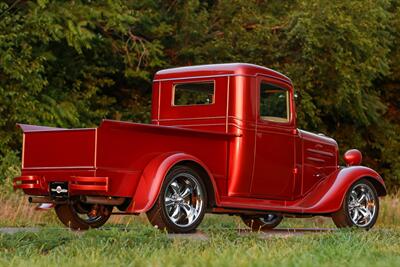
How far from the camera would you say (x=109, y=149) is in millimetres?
9727

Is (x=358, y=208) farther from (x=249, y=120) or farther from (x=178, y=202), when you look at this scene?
(x=178, y=202)

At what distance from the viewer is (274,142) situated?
11.9 metres

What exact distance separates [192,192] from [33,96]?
11.5m

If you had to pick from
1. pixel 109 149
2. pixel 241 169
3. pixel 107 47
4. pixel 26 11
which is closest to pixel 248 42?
pixel 107 47

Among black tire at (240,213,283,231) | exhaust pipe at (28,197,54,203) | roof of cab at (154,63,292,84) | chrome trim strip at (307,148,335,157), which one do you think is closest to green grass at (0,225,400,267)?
exhaust pipe at (28,197,54,203)

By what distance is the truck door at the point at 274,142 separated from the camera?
38.2 ft

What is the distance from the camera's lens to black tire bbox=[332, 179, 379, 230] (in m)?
12.2

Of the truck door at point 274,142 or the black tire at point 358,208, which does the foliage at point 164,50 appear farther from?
the black tire at point 358,208

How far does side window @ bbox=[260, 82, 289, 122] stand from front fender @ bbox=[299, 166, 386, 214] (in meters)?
1.11

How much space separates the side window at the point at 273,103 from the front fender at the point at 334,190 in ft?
3.63

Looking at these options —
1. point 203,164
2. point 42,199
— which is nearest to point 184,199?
point 203,164

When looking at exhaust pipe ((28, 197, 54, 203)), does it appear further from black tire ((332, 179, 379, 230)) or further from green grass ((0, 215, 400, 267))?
black tire ((332, 179, 379, 230))

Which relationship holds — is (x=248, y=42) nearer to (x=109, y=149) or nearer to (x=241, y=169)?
(x=241, y=169)

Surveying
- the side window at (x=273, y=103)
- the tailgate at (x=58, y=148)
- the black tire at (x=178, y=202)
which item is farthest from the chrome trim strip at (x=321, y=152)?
the tailgate at (x=58, y=148)
